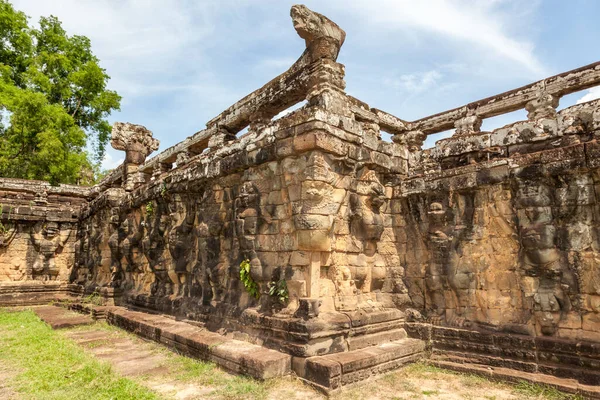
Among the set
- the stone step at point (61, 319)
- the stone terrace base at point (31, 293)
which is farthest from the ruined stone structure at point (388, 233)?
the stone terrace base at point (31, 293)

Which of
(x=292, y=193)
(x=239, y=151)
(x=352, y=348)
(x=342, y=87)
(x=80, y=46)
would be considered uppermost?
(x=80, y=46)

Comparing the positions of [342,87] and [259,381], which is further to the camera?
[342,87]

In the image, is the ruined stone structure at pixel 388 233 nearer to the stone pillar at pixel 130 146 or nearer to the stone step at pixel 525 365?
the stone step at pixel 525 365

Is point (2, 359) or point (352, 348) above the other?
point (352, 348)

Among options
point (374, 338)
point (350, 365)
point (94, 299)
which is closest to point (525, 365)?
point (374, 338)

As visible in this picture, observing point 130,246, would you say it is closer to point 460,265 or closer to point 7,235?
point 7,235

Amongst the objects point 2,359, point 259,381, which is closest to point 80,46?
point 2,359

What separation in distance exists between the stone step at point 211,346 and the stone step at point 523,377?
2.48m

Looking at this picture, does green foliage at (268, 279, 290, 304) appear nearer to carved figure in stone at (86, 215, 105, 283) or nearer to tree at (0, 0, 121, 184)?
carved figure in stone at (86, 215, 105, 283)

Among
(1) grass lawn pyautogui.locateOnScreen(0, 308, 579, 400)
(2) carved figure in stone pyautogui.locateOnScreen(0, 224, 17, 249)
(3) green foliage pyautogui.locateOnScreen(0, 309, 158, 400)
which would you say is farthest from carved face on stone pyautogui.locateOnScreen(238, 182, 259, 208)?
(2) carved figure in stone pyautogui.locateOnScreen(0, 224, 17, 249)

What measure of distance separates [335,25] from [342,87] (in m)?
1.03

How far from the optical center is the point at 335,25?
6441 millimetres

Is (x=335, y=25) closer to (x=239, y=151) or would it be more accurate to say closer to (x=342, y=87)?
(x=342, y=87)

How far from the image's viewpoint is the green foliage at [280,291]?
5734 millimetres
